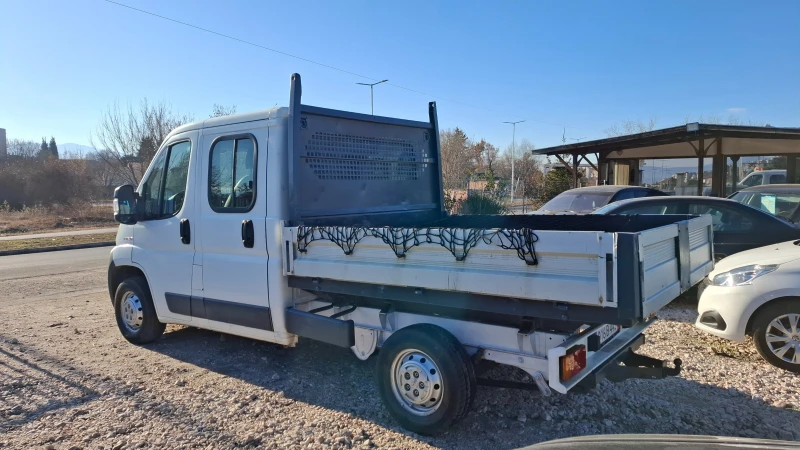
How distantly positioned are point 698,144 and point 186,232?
53.0 feet

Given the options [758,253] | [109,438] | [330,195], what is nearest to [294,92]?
[330,195]

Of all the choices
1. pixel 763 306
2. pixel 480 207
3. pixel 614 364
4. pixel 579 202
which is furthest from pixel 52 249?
pixel 763 306

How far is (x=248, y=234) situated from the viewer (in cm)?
472

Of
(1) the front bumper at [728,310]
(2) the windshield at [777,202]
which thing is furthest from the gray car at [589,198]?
(1) the front bumper at [728,310]

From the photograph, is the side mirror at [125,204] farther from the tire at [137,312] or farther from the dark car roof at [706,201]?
the dark car roof at [706,201]

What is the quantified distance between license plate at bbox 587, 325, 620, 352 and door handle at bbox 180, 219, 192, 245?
383 centimetres

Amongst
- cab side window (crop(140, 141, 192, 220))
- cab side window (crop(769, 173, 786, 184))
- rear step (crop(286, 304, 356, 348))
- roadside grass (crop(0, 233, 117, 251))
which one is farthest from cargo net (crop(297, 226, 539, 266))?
cab side window (crop(769, 173, 786, 184))

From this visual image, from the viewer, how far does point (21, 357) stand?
5734 millimetres

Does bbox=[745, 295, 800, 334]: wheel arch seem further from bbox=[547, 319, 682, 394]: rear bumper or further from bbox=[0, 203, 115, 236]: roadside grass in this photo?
bbox=[0, 203, 115, 236]: roadside grass

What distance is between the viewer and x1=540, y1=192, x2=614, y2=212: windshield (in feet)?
35.1

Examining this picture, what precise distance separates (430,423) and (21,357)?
4739 millimetres

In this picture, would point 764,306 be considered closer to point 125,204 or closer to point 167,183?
point 167,183

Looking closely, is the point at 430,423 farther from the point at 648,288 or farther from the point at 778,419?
the point at 778,419

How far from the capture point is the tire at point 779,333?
4.80 metres
